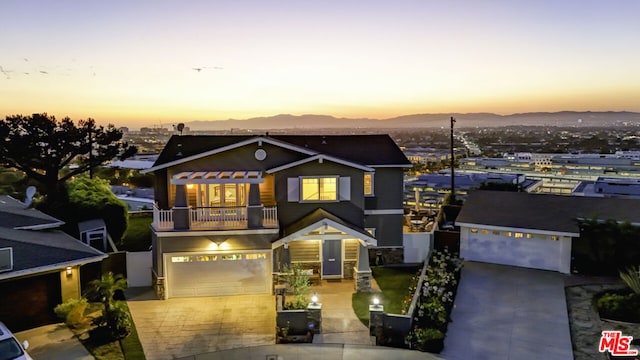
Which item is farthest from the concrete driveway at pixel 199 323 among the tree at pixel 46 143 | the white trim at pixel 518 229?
the white trim at pixel 518 229

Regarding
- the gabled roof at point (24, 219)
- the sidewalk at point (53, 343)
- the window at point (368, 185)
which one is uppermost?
the window at point (368, 185)

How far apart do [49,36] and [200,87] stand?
41.8 feet

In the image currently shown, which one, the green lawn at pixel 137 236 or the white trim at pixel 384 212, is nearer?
the white trim at pixel 384 212

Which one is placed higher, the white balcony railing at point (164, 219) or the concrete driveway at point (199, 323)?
the white balcony railing at point (164, 219)

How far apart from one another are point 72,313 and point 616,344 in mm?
14950

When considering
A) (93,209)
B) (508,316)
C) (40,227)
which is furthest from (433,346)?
(93,209)

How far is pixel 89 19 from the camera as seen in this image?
21.3 m

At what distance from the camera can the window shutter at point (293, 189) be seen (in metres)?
18.6

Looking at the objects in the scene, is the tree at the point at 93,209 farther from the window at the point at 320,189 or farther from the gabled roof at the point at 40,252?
the window at the point at 320,189

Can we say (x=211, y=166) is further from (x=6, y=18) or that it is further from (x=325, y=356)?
(x=6, y=18)

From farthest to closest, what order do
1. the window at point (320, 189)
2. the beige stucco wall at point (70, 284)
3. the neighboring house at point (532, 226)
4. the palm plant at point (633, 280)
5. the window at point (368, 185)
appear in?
the window at point (368, 185) < the neighboring house at point (532, 226) < the window at point (320, 189) < the palm plant at point (633, 280) < the beige stucco wall at point (70, 284)

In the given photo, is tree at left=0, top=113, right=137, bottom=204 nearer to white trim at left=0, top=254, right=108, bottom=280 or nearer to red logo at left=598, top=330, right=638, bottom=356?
white trim at left=0, top=254, right=108, bottom=280

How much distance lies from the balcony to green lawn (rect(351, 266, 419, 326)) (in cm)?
414

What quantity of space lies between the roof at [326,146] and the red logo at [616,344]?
10500 mm
